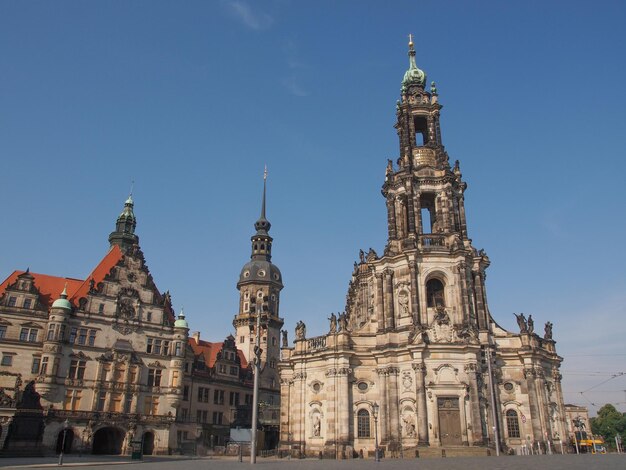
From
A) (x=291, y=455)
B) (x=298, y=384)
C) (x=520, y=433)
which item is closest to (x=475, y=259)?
(x=520, y=433)

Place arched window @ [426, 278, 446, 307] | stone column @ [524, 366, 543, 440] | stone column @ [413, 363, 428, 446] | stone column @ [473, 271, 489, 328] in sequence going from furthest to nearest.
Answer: arched window @ [426, 278, 446, 307]
stone column @ [473, 271, 489, 328]
stone column @ [524, 366, 543, 440]
stone column @ [413, 363, 428, 446]

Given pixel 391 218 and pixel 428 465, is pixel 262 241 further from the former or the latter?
pixel 428 465

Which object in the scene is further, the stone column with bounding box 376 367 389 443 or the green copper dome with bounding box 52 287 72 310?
the green copper dome with bounding box 52 287 72 310

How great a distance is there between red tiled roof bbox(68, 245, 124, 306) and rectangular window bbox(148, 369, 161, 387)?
1080cm

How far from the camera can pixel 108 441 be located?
185 ft

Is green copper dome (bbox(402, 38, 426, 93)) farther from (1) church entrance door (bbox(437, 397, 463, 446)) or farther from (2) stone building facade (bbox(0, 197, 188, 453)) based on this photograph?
(2) stone building facade (bbox(0, 197, 188, 453))

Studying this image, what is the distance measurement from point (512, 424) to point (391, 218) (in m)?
22.2

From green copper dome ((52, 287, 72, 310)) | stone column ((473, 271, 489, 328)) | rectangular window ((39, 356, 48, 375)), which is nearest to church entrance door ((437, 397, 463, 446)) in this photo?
stone column ((473, 271, 489, 328))

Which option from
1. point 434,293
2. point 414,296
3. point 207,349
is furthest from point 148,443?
point 434,293

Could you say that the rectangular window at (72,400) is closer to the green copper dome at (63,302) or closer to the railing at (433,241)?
the green copper dome at (63,302)

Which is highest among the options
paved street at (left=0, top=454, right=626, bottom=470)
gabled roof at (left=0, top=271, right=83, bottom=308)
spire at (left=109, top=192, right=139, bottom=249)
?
spire at (left=109, top=192, right=139, bottom=249)

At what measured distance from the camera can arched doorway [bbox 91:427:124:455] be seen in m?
55.2

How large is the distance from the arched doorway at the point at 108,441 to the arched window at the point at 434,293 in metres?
34.2

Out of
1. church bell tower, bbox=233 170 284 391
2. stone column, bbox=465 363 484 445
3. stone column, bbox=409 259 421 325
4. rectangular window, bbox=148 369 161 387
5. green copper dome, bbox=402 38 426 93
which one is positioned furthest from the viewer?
church bell tower, bbox=233 170 284 391
